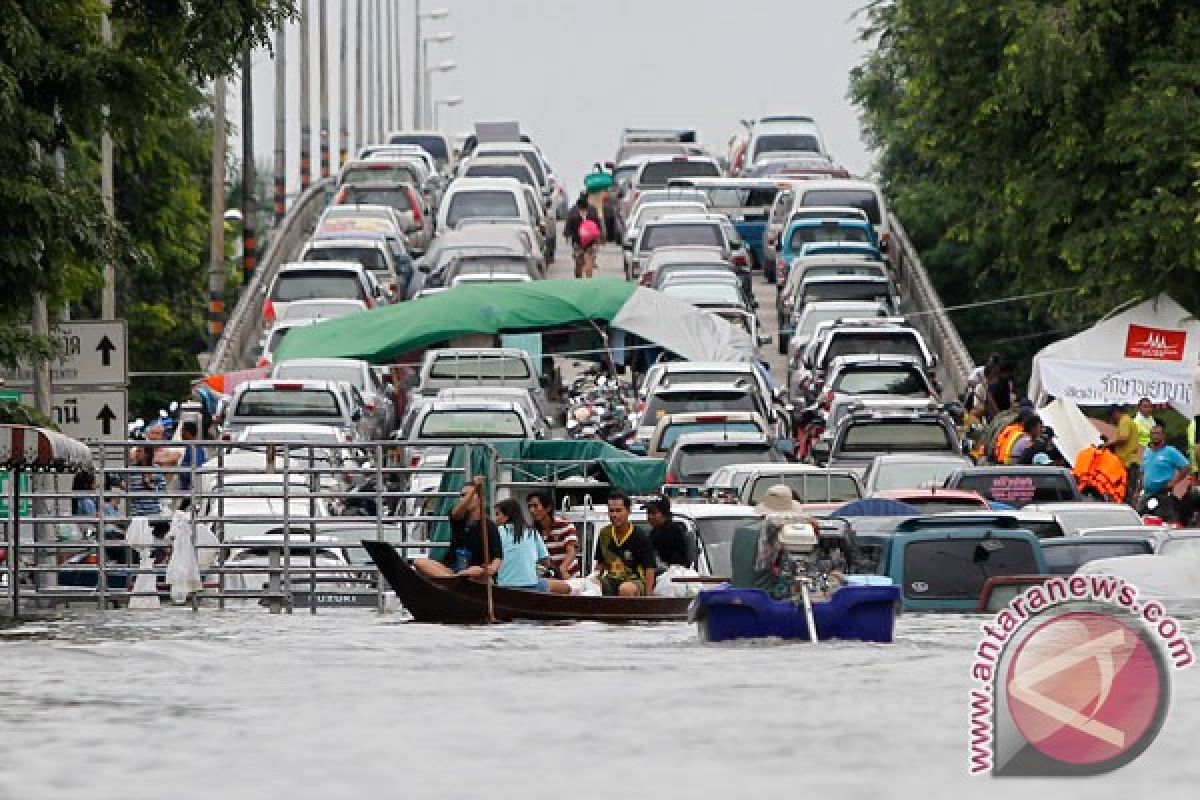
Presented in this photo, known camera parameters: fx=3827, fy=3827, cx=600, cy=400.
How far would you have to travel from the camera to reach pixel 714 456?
41.8m

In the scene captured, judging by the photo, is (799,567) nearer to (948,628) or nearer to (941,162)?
(948,628)

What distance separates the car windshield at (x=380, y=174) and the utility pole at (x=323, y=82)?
26.4 m

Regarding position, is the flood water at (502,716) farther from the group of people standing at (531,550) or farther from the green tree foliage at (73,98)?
the green tree foliage at (73,98)

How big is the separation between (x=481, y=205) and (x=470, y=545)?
149ft

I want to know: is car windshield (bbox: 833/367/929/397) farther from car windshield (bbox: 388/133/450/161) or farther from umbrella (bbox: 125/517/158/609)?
car windshield (bbox: 388/133/450/161)

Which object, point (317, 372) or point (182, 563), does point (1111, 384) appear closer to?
point (317, 372)

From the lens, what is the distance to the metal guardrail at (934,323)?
197ft

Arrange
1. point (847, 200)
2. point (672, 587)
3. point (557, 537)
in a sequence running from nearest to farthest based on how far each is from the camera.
→ point (672, 587), point (557, 537), point (847, 200)

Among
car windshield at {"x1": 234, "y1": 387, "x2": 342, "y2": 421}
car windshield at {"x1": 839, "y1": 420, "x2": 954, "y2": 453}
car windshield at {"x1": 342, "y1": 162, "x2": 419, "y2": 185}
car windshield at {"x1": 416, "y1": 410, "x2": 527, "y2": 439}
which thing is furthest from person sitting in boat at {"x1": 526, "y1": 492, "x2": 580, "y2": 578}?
car windshield at {"x1": 342, "y1": 162, "x2": 419, "y2": 185}

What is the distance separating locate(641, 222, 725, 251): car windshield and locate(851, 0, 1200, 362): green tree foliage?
49.4ft

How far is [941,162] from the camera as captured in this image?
53781mm

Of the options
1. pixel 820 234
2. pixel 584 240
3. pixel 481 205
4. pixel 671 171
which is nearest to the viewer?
pixel 820 234

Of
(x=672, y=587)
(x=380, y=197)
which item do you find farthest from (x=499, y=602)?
(x=380, y=197)

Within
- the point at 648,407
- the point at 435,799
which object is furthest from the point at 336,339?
the point at 435,799
